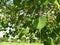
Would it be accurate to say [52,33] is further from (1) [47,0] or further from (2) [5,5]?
(2) [5,5]

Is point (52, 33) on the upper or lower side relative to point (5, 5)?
lower

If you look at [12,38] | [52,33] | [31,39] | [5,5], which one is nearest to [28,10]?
[52,33]

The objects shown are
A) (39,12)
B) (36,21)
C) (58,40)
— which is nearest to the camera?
(36,21)

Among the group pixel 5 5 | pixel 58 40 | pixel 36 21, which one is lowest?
pixel 58 40

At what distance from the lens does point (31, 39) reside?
7.78ft

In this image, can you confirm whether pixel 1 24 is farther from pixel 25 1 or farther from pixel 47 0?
pixel 47 0

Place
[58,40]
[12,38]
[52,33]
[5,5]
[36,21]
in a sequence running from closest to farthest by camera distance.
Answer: [36,21]
[52,33]
[58,40]
[5,5]
[12,38]

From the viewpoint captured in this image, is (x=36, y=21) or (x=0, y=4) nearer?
(x=36, y=21)

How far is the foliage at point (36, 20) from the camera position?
4.12ft

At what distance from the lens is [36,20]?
1.18 meters

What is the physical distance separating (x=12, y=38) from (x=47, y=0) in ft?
4.91

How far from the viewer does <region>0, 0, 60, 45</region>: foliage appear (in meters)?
1.26

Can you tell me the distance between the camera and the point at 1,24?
276cm

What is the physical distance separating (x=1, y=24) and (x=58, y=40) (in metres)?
1.18
